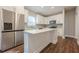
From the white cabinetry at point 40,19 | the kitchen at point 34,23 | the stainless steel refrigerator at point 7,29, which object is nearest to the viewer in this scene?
the kitchen at point 34,23

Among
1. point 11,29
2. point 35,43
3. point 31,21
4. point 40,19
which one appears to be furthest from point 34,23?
point 11,29

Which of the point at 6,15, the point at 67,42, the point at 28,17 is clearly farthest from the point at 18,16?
the point at 67,42

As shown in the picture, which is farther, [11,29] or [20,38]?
[11,29]

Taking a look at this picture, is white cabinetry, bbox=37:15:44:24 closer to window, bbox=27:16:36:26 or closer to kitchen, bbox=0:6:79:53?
kitchen, bbox=0:6:79:53

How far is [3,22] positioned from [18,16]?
510 mm

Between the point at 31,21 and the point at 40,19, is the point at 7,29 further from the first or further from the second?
the point at 40,19

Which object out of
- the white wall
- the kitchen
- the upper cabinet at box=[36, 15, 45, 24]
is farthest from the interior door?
the white wall

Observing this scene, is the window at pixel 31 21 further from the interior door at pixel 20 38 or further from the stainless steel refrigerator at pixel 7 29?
the stainless steel refrigerator at pixel 7 29

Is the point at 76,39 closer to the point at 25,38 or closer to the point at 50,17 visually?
the point at 50,17

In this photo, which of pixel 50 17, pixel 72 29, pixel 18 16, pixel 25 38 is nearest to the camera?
pixel 25 38

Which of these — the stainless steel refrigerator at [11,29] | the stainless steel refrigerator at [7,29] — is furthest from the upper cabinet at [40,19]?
the stainless steel refrigerator at [7,29]

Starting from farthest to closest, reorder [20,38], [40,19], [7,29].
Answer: [7,29], [20,38], [40,19]
